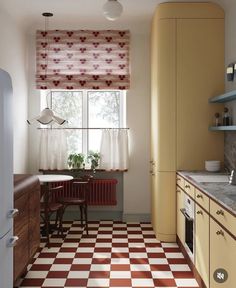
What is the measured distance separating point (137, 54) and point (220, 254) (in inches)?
152

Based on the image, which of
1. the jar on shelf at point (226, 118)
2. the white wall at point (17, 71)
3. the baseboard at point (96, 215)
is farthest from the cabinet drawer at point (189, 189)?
the white wall at point (17, 71)

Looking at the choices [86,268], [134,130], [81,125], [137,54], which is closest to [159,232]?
[86,268]

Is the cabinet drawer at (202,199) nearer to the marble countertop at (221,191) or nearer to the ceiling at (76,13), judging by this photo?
the marble countertop at (221,191)

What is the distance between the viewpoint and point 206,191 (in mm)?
3094

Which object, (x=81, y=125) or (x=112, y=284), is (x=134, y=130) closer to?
(x=81, y=125)

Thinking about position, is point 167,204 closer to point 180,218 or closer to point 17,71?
point 180,218

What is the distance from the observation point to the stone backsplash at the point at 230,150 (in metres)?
4.40

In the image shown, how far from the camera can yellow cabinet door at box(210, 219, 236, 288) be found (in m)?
2.42

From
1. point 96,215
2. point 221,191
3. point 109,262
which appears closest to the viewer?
point 221,191

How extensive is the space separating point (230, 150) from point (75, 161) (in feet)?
7.74

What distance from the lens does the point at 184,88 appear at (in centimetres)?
475

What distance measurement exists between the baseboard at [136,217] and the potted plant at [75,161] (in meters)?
1.02

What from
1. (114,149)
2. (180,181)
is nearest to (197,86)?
(180,181)

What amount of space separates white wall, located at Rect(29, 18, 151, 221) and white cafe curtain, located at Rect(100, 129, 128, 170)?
0.12 m
